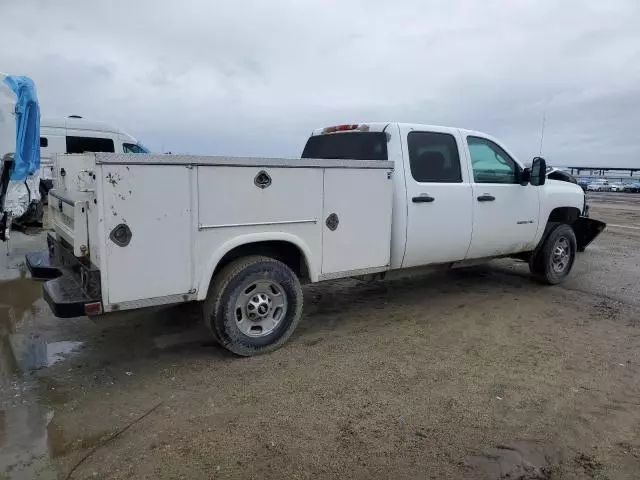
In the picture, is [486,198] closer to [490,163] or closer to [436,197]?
[490,163]

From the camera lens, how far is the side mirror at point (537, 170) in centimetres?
619

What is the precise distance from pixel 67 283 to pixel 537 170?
5.23m

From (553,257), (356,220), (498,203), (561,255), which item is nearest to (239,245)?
(356,220)

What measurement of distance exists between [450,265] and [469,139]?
4.79ft

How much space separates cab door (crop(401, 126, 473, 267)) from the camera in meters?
5.20

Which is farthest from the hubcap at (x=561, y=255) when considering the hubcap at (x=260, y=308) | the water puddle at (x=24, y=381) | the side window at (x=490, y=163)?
the water puddle at (x=24, y=381)

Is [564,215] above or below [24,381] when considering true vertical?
above

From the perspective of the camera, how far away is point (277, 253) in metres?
4.66

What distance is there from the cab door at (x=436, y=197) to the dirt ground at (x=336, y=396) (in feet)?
2.53

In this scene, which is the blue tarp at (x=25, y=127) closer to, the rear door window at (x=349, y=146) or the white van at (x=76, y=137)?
the white van at (x=76, y=137)

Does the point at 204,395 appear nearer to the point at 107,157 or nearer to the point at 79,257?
the point at 79,257

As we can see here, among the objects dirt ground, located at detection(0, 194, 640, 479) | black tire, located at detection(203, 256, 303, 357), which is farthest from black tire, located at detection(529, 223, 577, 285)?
black tire, located at detection(203, 256, 303, 357)

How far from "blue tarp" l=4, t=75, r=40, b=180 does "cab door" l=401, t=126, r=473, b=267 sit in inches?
324

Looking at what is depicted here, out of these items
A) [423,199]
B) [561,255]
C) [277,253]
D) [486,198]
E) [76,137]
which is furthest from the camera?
[76,137]
